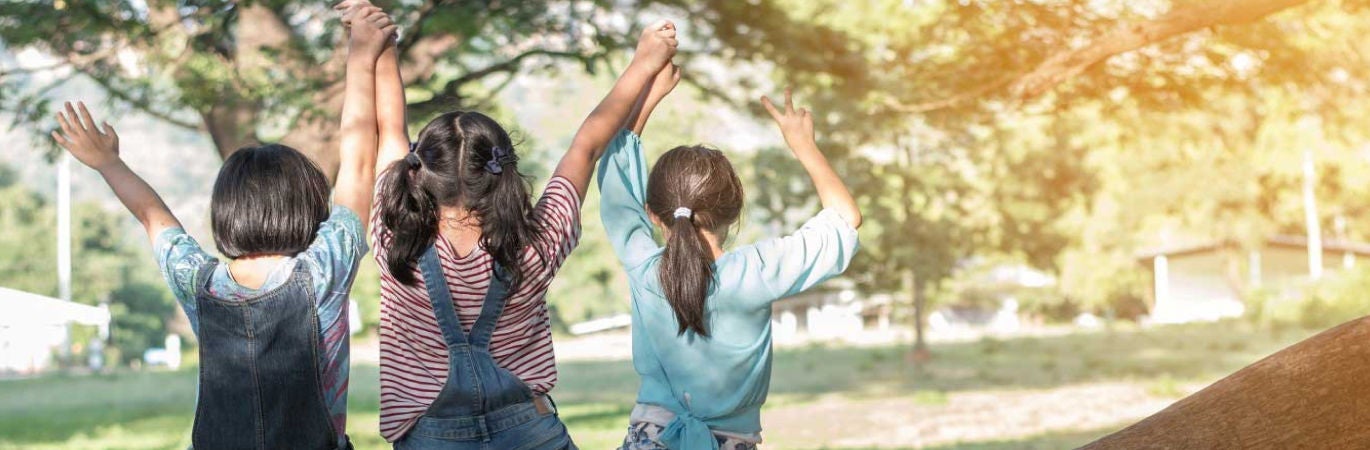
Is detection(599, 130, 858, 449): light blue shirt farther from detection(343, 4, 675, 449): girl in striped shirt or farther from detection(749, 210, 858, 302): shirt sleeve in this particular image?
detection(343, 4, 675, 449): girl in striped shirt

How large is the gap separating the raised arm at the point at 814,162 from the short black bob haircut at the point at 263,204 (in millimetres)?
856

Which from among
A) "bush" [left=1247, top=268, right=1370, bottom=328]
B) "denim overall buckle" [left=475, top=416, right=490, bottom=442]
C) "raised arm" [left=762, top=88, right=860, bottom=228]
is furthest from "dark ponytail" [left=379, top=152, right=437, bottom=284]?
"bush" [left=1247, top=268, right=1370, bottom=328]

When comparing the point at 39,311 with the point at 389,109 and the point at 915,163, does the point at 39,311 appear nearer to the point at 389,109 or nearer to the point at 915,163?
the point at 915,163

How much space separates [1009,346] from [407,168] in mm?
25357

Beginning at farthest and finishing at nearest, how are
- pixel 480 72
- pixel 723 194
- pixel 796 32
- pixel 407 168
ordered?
pixel 796 32, pixel 480 72, pixel 723 194, pixel 407 168

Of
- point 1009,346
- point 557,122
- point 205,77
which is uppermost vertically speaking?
point 557,122

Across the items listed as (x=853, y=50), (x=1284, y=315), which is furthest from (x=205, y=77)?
(x=1284, y=315)

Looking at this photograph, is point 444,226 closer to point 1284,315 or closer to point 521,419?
point 521,419

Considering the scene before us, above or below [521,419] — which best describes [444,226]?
above

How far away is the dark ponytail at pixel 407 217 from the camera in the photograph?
96.3 inches

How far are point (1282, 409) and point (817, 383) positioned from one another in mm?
17021

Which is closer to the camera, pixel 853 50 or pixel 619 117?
pixel 619 117

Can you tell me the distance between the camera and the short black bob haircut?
2422 millimetres

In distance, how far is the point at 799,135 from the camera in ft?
9.56
